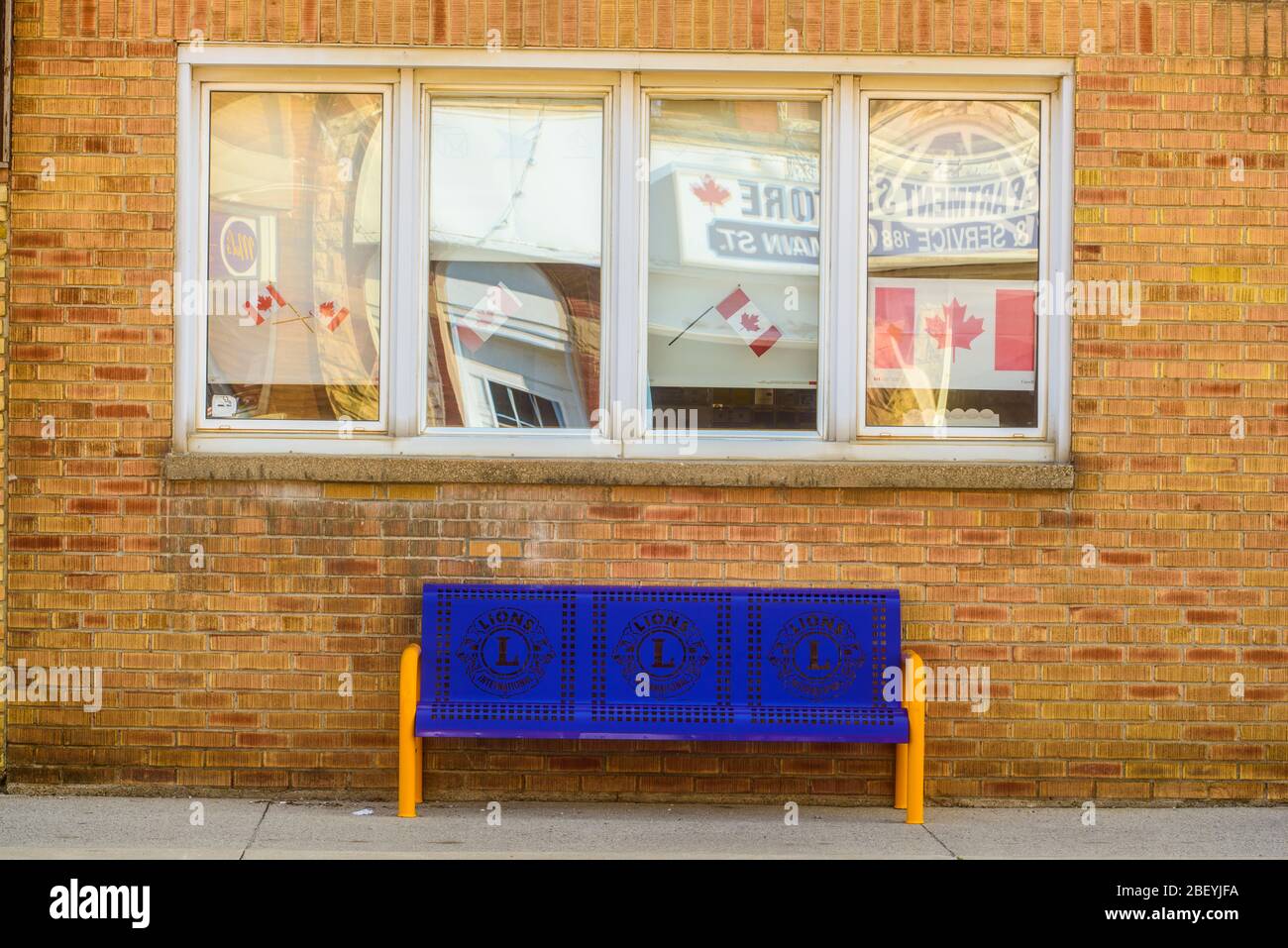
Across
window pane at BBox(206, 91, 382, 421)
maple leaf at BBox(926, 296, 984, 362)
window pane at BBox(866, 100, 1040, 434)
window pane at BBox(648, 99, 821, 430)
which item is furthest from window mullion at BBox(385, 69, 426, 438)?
maple leaf at BBox(926, 296, 984, 362)

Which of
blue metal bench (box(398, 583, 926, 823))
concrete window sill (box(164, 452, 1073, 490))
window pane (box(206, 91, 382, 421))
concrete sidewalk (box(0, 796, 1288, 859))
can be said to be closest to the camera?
concrete sidewalk (box(0, 796, 1288, 859))

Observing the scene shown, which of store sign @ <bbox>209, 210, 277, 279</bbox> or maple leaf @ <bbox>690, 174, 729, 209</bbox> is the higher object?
maple leaf @ <bbox>690, 174, 729, 209</bbox>

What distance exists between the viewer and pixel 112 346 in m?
6.88

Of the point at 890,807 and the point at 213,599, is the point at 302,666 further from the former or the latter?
the point at 890,807

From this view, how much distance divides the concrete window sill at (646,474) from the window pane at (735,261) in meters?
0.34

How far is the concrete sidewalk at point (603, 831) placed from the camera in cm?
600

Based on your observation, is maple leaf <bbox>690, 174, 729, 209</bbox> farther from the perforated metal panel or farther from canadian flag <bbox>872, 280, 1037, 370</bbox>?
the perforated metal panel

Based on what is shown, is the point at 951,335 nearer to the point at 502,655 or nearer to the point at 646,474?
the point at 646,474

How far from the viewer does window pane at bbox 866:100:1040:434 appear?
7.13 meters

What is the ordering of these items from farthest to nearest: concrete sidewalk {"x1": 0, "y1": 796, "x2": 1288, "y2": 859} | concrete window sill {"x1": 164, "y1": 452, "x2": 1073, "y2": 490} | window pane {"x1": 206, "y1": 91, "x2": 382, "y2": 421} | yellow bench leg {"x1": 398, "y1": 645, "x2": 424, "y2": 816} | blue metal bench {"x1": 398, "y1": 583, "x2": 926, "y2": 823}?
1. window pane {"x1": 206, "y1": 91, "x2": 382, "y2": 421}
2. concrete window sill {"x1": 164, "y1": 452, "x2": 1073, "y2": 490}
3. blue metal bench {"x1": 398, "y1": 583, "x2": 926, "y2": 823}
4. yellow bench leg {"x1": 398, "y1": 645, "x2": 424, "y2": 816}
5. concrete sidewalk {"x1": 0, "y1": 796, "x2": 1288, "y2": 859}

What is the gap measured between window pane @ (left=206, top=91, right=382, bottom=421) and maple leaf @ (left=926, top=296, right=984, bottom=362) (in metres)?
2.62

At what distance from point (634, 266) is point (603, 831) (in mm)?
2547
